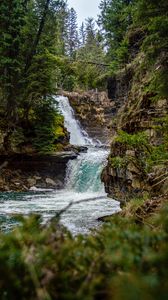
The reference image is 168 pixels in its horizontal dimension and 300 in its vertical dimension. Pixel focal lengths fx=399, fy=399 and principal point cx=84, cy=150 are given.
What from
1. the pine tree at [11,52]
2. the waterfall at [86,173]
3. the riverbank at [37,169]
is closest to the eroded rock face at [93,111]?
the waterfall at [86,173]

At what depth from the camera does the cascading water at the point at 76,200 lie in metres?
14.7

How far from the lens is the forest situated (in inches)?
62.2

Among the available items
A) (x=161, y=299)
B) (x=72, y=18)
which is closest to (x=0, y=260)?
(x=161, y=299)

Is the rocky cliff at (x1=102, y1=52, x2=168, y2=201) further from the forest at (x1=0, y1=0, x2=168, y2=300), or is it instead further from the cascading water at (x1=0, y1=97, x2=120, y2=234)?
the cascading water at (x1=0, y1=97, x2=120, y2=234)

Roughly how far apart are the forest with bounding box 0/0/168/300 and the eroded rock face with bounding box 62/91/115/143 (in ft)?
0.77

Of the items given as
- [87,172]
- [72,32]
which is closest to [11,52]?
[87,172]

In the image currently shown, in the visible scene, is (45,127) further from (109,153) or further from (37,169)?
(109,153)

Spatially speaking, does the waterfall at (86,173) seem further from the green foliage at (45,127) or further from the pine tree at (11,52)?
the pine tree at (11,52)

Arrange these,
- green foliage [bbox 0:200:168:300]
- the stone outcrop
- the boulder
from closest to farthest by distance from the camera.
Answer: green foliage [bbox 0:200:168:300]
the stone outcrop
the boulder

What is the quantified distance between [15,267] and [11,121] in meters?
24.7

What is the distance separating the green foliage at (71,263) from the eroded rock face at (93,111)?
114 ft

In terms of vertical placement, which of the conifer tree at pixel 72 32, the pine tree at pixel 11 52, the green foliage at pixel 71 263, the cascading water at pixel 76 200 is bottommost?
the cascading water at pixel 76 200

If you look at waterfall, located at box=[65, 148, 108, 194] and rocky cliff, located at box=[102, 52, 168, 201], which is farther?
waterfall, located at box=[65, 148, 108, 194]

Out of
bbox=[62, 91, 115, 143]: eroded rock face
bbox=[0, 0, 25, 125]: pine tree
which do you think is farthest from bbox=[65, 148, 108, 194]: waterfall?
bbox=[62, 91, 115, 143]: eroded rock face
